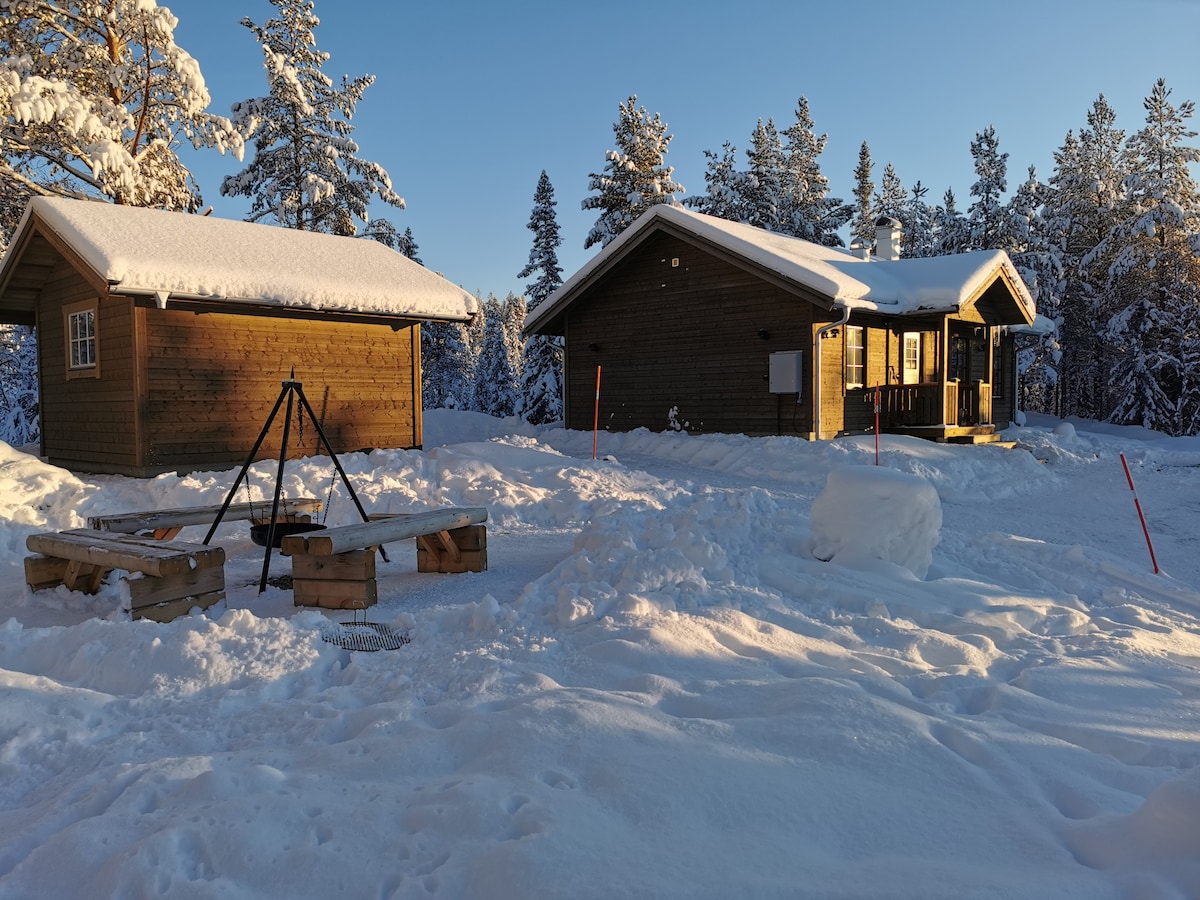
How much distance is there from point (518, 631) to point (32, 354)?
122 feet

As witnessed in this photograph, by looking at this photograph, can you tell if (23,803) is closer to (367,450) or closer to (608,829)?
(608,829)

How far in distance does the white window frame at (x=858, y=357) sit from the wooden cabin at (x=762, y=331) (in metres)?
0.05

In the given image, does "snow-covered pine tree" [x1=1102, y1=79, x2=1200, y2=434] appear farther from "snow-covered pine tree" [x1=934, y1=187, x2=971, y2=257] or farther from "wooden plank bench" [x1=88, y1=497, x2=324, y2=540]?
"wooden plank bench" [x1=88, y1=497, x2=324, y2=540]

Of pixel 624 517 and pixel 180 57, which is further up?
pixel 180 57

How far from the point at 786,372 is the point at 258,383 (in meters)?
10.5

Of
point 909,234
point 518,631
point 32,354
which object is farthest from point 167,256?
point 909,234

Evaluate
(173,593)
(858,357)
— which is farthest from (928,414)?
(173,593)

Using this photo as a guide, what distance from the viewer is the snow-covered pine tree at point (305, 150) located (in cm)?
2708

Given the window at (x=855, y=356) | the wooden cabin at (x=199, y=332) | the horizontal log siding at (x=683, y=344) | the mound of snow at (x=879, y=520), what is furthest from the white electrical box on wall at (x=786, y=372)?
the mound of snow at (x=879, y=520)

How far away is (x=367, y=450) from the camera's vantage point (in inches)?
603

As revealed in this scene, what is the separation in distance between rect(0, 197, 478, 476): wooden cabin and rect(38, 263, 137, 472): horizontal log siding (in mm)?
38

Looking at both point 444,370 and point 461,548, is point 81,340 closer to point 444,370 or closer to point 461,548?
point 461,548

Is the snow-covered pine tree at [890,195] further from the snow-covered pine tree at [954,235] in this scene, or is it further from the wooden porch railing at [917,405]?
the wooden porch railing at [917,405]

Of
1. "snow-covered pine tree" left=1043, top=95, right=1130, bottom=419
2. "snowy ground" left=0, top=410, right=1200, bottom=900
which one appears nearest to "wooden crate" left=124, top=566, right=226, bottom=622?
"snowy ground" left=0, top=410, right=1200, bottom=900
